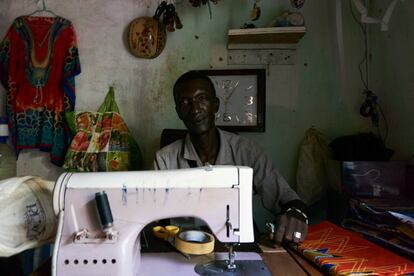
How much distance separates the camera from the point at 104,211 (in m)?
0.71

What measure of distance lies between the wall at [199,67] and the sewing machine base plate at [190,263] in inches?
44.0

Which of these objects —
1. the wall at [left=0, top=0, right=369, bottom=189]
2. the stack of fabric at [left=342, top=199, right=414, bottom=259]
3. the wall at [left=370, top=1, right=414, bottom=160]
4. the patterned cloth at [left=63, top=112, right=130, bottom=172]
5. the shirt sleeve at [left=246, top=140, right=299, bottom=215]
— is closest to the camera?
the stack of fabric at [left=342, top=199, right=414, bottom=259]

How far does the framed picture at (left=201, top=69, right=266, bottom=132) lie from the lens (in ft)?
6.04

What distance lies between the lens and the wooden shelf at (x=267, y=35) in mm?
1615

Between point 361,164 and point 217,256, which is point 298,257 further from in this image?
point 361,164

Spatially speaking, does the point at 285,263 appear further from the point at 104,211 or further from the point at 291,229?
the point at 104,211

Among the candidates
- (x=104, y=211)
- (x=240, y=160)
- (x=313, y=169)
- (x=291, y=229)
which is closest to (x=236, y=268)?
(x=291, y=229)

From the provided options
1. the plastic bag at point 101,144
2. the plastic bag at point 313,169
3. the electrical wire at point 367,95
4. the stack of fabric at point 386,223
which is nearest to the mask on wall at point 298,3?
the electrical wire at point 367,95

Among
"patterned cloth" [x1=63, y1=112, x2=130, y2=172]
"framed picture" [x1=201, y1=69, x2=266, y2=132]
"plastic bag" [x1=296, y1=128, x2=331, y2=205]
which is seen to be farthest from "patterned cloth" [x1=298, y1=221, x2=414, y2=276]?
"patterned cloth" [x1=63, y1=112, x2=130, y2=172]

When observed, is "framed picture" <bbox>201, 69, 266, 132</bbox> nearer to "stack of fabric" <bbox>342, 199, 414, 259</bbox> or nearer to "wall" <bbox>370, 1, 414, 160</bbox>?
"wall" <bbox>370, 1, 414, 160</bbox>

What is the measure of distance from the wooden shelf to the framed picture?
173mm

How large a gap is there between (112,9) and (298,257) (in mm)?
1761

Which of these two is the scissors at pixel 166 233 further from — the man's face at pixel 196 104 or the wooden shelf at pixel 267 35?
the wooden shelf at pixel 267 35

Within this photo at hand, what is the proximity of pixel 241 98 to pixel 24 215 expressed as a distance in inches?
52.8
